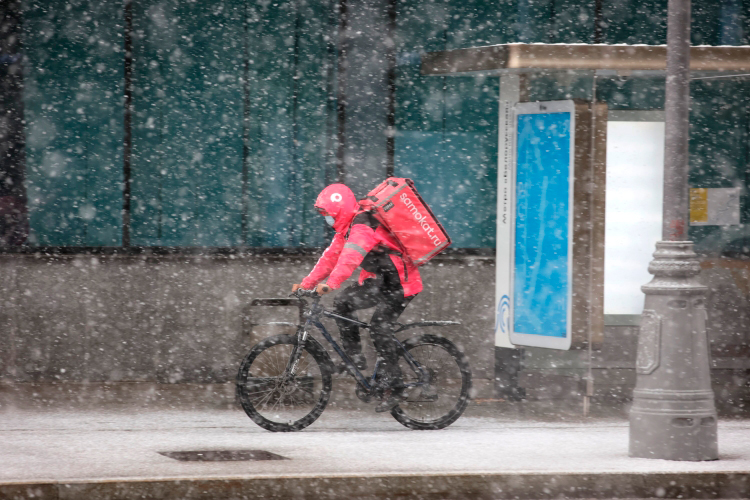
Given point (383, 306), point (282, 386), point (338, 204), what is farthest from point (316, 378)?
point (338, 204)

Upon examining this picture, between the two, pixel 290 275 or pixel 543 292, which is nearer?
pixel 543 292

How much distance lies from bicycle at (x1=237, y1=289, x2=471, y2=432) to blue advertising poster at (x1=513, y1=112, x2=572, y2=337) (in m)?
1.51

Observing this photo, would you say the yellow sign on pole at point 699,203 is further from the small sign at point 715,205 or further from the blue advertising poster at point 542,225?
the blue advertising poster at point 542,225

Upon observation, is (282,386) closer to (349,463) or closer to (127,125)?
(349,463)

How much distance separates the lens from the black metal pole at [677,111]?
8.34 metres

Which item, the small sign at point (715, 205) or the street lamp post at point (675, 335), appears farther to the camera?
the small sign at point (715, 205)

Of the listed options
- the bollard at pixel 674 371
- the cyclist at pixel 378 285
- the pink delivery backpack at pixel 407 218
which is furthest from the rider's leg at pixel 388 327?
the bollard at pixel 674 371

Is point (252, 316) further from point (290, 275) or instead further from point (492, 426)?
point (492, 426)

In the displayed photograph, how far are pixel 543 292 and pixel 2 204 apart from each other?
557 cm

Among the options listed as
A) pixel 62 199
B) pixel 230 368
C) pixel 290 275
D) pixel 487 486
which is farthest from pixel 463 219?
pixel 487 486

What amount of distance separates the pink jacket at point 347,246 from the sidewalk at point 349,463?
1.18 meters

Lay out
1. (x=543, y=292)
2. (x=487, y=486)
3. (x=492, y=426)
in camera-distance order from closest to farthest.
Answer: (x=487, y=486) < (x=492, y=426) < (x=543, y=292)

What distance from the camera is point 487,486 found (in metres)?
7.43

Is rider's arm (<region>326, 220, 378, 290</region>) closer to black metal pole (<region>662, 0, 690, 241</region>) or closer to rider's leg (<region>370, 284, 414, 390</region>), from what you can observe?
rider's leg (<region>370, 284, 414, 390</region>)
